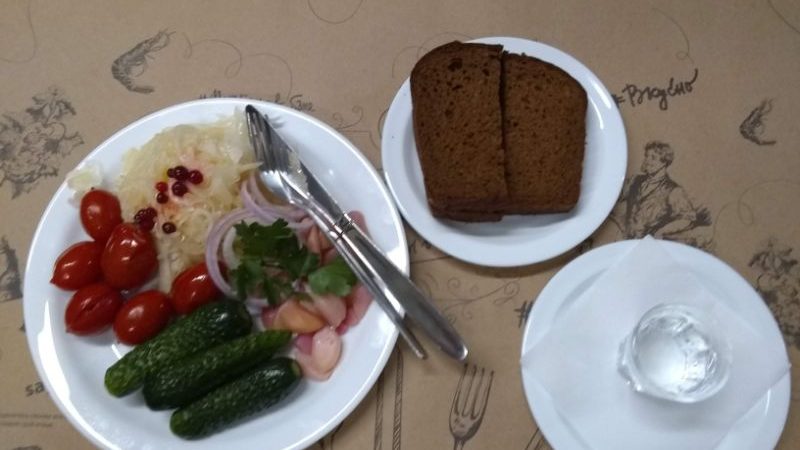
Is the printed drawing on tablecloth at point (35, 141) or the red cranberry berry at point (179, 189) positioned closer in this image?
the red cranberry berry at point (179, 189)

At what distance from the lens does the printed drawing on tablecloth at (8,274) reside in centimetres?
136

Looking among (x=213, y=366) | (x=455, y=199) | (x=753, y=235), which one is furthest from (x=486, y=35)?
(x=213, y=366)

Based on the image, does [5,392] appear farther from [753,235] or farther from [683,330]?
[753,235]

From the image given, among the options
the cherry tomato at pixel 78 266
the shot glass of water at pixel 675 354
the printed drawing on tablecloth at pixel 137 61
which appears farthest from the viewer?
the printed drawing on tablecloth at pixel 137 61

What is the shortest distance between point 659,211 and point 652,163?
0.11 metres

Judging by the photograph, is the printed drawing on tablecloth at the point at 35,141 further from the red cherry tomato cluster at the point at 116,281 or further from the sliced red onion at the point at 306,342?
the sliced red onion at the point at 306,342

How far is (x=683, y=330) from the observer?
119 cm

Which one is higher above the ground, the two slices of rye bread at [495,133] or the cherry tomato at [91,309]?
the two slices of rye bread at [495,133]

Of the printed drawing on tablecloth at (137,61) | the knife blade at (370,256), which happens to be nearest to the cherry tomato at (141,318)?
the knife blade at (370,256)

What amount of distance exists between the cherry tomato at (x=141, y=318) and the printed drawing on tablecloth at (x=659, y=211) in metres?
0.91

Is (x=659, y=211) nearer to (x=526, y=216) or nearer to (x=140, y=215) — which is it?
(x=526, y=216)

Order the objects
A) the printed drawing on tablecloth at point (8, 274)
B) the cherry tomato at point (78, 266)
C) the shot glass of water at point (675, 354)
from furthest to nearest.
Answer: the printed drawing on tablecloth at point (8, 274), the cherry tomato at point (78, 266), the shot glass of water at point (675, 354)

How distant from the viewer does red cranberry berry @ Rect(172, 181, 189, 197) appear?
4.17 ft

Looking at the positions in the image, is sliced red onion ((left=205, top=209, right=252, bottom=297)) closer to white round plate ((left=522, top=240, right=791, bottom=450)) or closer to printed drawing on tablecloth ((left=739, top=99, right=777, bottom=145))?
white round plate ((left=522, top=240, right=791, bottom=450))
